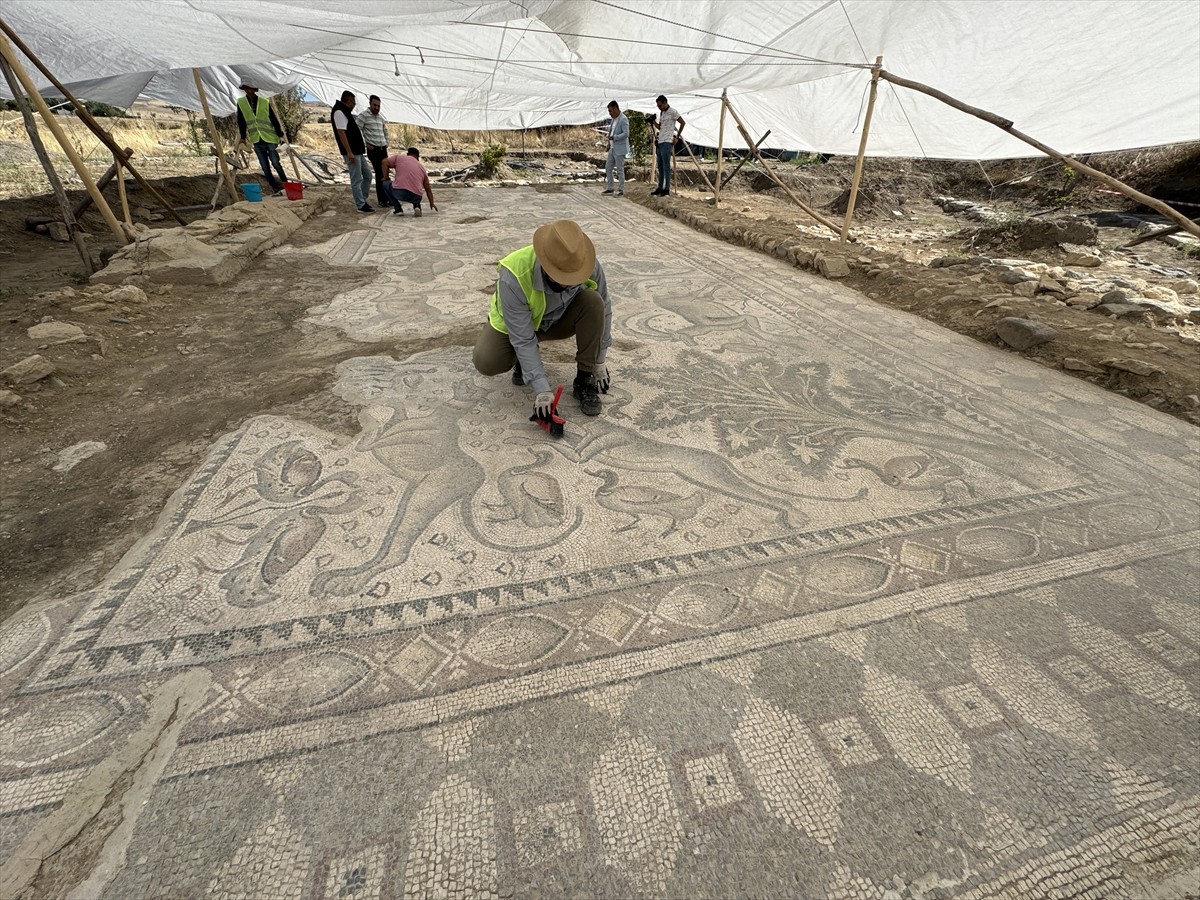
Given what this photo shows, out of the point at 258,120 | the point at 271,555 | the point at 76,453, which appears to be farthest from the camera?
the point at 258,120

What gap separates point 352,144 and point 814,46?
5645 mm

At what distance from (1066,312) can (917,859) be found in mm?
3996

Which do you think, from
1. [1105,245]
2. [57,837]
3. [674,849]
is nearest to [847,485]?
[674,849]

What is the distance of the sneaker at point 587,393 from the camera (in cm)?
243

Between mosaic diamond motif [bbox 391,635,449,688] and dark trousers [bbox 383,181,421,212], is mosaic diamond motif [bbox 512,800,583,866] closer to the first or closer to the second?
mosaic diamond motif [bbox 391,635,449,688]

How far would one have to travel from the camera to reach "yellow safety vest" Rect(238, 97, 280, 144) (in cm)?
745

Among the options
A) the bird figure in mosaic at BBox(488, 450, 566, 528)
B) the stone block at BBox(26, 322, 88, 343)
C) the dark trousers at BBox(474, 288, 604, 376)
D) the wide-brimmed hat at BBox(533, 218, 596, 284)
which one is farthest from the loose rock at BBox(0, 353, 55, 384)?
the wide-brimmed hat at BBox(533, 218, 596, 284)

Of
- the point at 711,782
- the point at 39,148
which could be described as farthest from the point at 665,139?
the point at 711,782

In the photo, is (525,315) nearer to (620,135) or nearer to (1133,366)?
(1133,366)

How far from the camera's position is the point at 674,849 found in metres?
1.00

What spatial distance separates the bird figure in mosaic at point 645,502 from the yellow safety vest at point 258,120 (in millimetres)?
8703

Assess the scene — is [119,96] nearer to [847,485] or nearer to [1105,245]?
[847,485]

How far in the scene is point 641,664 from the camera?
1337 millimetres

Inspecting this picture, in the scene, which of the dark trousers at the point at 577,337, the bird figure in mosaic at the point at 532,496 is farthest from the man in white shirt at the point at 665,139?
the bird figure in mosaic at the point at 532,496
